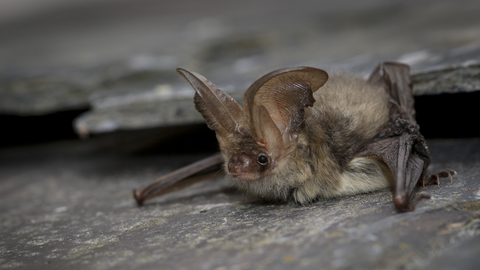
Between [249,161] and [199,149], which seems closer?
[249,161]

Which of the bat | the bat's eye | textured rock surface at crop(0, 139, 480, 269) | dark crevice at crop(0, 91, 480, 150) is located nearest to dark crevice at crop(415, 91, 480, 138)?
dark crevice at crop(0, 91, 480, 150)

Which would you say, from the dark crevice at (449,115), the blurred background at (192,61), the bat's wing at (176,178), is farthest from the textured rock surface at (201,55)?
the bat's wing at (176,178)

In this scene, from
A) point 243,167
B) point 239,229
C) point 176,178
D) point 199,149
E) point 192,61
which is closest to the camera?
point 239,229

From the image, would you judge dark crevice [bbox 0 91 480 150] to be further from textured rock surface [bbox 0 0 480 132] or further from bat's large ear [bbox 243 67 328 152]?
bat's large ear [bbox 243 67 328 152]

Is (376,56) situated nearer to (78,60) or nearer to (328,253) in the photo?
(328,253)

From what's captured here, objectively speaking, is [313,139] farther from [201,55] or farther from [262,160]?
[201,55]

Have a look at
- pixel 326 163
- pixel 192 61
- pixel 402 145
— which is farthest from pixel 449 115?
pixel 192 61

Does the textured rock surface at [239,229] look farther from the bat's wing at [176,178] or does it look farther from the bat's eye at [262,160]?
the bat's eye at [262,160]
